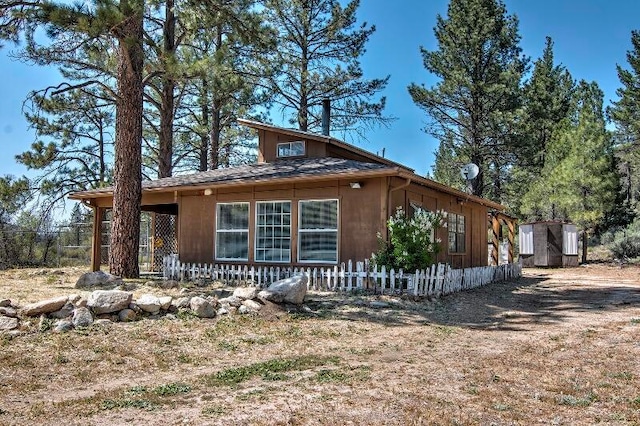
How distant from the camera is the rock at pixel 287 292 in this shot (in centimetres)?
876

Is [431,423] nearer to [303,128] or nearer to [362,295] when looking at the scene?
[362,295]

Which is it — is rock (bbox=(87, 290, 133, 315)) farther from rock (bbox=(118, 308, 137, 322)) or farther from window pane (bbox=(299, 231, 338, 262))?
window pane (bbox=(299, 231, 338, 262))

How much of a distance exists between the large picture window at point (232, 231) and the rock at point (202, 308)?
A: 17.6 feet

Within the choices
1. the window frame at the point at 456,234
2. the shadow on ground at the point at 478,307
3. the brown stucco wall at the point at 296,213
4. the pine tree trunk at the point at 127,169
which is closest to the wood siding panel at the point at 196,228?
the brown stucco wall at the point at 296,213

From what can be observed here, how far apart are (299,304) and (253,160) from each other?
56.2ft

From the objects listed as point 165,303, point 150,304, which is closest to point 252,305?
point 165,303

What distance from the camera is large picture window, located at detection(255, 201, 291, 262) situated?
12.9 metres

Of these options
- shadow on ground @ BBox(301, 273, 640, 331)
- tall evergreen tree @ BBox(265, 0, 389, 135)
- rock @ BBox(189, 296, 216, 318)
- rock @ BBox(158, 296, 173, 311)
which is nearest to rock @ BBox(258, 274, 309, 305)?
shadow on ground @ BBox(301, 273, 640, 331)

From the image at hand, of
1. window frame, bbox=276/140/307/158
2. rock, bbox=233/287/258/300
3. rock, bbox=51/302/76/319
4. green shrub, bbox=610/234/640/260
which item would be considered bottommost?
rock, bbox=51/302/76/319

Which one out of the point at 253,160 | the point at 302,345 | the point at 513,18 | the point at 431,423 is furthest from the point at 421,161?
the point at 431,423

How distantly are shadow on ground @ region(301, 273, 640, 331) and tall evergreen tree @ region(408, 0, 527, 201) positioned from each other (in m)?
13.1

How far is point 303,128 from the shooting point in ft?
76.5

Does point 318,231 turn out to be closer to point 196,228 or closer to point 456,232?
point 196,228

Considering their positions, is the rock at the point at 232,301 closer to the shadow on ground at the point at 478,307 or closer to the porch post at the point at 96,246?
the shadow on ground at the point at 478,307
